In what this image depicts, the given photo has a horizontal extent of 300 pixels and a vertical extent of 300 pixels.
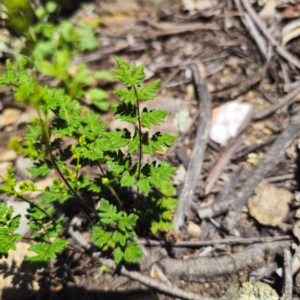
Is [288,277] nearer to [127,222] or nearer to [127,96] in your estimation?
[127,222]

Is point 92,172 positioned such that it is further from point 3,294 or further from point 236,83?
point 236,83

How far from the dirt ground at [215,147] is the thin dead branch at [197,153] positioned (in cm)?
1

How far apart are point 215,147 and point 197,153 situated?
22 cm

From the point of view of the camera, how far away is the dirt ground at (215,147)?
8.54 ft

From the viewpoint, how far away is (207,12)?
4555mm

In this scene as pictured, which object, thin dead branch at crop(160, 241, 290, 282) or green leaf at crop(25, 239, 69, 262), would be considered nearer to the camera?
green leaf at crop(25, 239, 69, 262)

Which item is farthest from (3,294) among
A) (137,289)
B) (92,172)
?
(92,172)

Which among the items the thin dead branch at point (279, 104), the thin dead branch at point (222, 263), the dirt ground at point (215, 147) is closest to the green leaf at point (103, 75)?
the dirt ground at point (215, 147)

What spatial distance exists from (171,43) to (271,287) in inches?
130

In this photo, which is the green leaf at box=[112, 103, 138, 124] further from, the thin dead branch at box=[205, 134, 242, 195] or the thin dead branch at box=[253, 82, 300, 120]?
the thin dead branch at box=[253, 82, 300, 120]

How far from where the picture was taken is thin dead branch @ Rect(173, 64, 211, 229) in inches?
118

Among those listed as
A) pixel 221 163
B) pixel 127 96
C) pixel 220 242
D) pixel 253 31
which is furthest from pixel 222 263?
pixel 253 31

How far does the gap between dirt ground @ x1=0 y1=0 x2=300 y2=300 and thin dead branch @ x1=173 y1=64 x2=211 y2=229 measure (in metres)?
0.01

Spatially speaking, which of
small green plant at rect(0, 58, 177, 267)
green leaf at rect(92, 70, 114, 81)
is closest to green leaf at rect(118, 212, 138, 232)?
small green plant at rect(0, 58, 177, 267)
